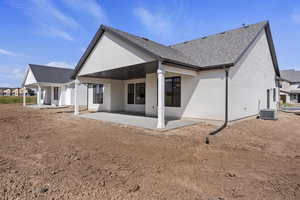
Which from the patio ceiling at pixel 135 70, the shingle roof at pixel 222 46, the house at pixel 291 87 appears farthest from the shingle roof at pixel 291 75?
the patio ceiling at pixel 135 70

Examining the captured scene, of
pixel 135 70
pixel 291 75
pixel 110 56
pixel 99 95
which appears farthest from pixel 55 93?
pixel 291 75

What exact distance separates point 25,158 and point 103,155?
1.98m

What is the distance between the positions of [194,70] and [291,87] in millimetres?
45764

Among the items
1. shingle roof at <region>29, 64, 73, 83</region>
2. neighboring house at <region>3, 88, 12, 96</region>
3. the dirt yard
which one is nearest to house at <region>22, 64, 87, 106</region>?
shingle roof at <region>29, 64, 73, 83</region>

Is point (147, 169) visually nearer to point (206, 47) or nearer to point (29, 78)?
point (206, 47)

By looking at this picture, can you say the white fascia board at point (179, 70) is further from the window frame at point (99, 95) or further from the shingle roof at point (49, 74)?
the shingle roof at point (49, 74)

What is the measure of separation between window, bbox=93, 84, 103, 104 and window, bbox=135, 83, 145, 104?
14.8 feet

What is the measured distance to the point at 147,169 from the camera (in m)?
3.36

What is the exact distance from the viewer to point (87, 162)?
3.69 m

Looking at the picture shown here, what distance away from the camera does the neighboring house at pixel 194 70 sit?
8.28 metres

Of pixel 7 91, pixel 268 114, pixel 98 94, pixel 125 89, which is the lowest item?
pixel 268 114

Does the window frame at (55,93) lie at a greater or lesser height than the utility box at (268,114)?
greater

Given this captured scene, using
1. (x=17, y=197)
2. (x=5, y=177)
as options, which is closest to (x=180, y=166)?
(x=17, y=197)

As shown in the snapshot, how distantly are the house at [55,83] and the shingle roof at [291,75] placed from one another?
4947 cm
